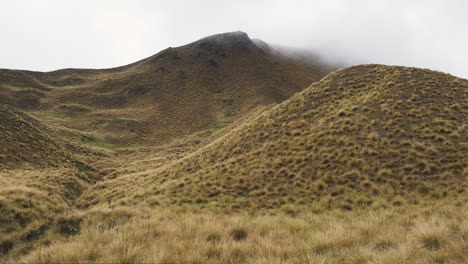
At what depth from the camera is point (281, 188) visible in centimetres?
1344

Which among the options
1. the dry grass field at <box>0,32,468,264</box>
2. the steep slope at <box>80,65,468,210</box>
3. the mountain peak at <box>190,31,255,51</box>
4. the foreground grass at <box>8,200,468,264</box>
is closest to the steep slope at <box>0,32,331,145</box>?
the mountain peak at <box>190,31,255,51</box>

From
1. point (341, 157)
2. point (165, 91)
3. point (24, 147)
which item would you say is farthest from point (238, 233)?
point (165, 91)

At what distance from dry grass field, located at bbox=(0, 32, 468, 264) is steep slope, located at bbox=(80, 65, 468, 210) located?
0.30ft

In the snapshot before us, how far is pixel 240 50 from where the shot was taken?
8725 centimetres

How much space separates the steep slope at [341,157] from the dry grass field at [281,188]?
9 centimetres

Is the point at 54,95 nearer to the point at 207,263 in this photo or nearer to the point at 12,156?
the point at 12,156

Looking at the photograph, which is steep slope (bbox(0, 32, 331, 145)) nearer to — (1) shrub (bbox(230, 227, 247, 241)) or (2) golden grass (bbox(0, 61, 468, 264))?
(2) golden grass (bbox(0, 61, 468, 264))

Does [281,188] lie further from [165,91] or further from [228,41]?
[228,41]

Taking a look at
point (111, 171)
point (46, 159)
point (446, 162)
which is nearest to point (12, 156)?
point (46, 159)

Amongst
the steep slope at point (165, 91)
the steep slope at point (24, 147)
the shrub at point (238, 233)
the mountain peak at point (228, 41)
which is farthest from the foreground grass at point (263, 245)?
the mountain peak at point (228, 41)

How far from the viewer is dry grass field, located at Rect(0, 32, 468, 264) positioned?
5.52m

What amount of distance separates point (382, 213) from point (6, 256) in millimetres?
11339

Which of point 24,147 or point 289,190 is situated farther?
point 24,147

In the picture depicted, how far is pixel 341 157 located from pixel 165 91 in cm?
5770
